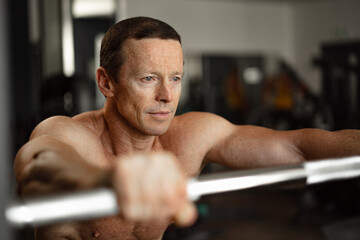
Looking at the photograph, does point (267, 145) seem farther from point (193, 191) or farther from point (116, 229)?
point (193, 191)

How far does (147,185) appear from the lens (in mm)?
591

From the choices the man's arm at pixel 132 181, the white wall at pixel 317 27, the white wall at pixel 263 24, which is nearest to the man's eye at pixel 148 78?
the man's arm at pixel 132 181

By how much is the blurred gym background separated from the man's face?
1.00 feet

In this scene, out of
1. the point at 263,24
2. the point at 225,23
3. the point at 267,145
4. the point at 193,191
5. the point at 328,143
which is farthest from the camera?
the point at 263,24

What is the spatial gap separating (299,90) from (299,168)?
4615mm

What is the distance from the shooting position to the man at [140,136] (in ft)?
3.13

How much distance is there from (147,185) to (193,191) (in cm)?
13

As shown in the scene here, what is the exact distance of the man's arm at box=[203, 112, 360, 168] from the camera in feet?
4.47

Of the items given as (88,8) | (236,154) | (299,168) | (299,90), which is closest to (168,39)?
(236,154)

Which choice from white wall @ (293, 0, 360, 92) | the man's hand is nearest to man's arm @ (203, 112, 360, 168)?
the man's hand

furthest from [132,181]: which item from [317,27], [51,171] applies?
[317,27]

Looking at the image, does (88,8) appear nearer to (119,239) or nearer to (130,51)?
(130,51)

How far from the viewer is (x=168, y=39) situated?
→ 129 centimetres

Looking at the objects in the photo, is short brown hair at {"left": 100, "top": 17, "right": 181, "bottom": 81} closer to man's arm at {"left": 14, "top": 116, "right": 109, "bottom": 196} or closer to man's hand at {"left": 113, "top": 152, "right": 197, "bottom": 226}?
man's arm at {"left": 14, "top": 116, "right": 109, "bottom": 196}
